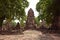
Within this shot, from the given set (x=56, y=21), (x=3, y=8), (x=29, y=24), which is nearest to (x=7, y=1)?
(x=3, y=8)

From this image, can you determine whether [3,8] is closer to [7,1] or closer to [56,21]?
[7,1]

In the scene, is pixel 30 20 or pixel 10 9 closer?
pixel 10 9

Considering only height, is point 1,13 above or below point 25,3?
below

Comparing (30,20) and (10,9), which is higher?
(10,9)

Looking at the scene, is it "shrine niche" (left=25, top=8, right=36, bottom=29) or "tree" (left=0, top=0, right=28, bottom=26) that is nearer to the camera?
"tree" (left=0, top=0, right=28, bottom=26)

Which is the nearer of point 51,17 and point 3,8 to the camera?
point 3,8

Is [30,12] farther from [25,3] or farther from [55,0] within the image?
[55,0]

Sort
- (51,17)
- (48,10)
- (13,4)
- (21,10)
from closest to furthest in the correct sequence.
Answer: (13,4)
(21,10)
(48,10)
(51,17)

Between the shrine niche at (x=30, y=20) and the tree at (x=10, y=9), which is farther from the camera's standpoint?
the shrine niche at (x=30, y=20)

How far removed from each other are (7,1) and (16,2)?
2874 millimetres

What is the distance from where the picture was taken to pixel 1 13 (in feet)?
86.7

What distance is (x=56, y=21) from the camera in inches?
1390

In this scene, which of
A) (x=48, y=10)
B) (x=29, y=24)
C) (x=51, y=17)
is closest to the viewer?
(x=48, y=10)

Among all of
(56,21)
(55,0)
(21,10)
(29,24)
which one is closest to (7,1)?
(21,10)
